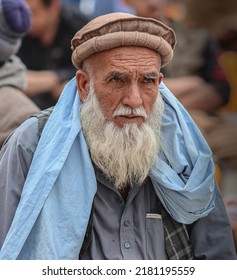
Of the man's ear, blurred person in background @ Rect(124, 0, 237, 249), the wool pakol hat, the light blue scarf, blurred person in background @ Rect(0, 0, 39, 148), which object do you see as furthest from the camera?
blurred person in background @ Rect(124, 0, 237, 249)

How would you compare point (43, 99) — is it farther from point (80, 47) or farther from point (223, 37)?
point (80, 47)

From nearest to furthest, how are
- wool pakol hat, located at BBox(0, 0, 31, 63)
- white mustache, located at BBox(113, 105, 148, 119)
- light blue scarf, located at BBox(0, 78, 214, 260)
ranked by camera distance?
light blue scarf, located at BBox(0, 78, 214, 260)
white mustache, located at BBox(113, 105, 148, 119)
wool pakol hat, located at BBox(0, 0, 31, 63)

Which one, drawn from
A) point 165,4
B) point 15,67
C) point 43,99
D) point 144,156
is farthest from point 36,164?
point 165,4

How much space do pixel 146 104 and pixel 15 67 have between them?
1.41 metres

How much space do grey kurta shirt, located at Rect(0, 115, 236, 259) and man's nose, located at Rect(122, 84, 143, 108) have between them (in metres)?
0.47

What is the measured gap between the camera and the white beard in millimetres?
4367

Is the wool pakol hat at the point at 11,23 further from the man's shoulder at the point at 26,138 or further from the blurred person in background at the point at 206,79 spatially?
the blurred person in background at the point at 206,79

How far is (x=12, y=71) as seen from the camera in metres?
5.39

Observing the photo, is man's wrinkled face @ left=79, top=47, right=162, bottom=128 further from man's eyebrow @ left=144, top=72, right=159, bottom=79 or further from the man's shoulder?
the man's shoulder

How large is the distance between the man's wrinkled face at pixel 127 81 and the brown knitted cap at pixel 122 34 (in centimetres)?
5

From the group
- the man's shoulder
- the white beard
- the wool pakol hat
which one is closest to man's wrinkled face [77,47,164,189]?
the white beard

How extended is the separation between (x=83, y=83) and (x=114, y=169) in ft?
1.65

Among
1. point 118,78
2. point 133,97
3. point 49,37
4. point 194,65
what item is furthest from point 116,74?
point 49,37

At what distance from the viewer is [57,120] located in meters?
4.39
